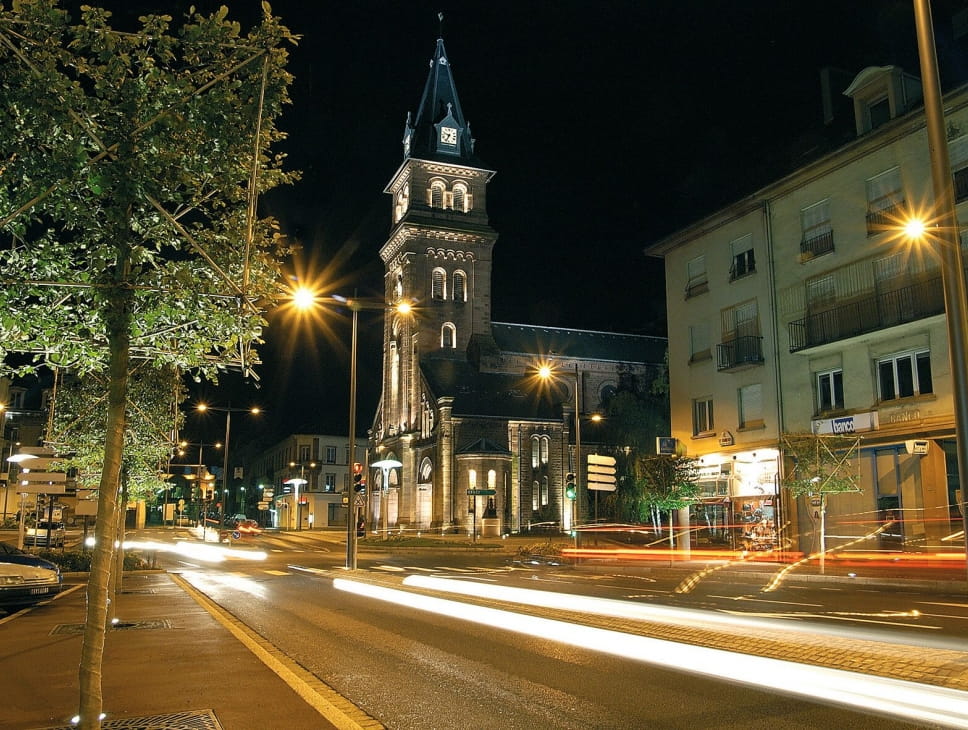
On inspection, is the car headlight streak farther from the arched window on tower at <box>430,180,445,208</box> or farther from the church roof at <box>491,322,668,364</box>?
the church roof at <box>491,322,668,364</box>

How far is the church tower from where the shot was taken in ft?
219

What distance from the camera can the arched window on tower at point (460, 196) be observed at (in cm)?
6956

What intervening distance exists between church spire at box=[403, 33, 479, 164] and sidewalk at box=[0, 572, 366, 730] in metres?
59.3

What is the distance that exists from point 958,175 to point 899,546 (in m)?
→ 11.1

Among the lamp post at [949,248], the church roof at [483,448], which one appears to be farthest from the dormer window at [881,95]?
the church roof at [483,448]

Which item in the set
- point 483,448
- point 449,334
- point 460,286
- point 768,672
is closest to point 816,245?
point 768,672

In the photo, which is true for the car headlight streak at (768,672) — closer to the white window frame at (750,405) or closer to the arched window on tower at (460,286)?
the white window frame at (750,405)

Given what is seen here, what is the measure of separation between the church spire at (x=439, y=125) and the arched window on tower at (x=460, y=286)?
10094 mm

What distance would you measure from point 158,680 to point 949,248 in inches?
378

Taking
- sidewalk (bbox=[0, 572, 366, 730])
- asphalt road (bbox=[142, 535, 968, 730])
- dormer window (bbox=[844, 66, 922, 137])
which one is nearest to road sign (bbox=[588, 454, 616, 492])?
asphalt road (bbox=[142, 535, 968, 730])

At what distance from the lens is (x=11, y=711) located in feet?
23.4

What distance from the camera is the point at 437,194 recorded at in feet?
226

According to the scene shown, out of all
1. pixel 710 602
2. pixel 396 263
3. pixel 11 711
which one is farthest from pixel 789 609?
pixel 396 263

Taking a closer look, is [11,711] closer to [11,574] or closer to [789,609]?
[11,574]
